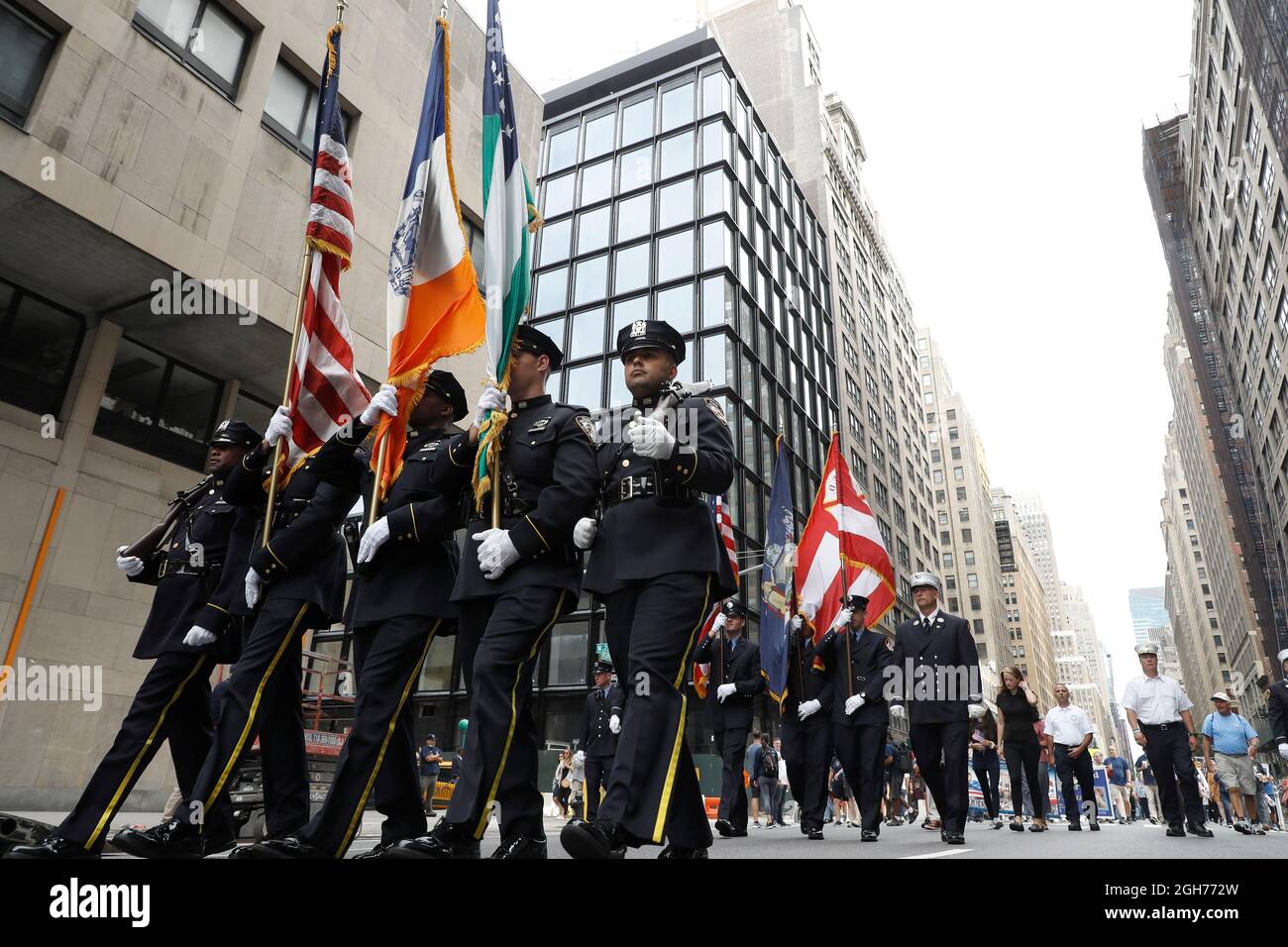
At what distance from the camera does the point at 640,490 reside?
4.32 meters

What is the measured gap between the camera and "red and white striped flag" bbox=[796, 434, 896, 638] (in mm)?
11133

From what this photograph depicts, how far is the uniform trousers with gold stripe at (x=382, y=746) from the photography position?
3914mm

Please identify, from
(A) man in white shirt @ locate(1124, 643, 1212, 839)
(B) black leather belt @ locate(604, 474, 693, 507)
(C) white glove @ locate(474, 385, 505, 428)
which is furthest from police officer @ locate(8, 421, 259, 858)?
(A) man in white shirt @ locate(1124, 643, 1212, 839)

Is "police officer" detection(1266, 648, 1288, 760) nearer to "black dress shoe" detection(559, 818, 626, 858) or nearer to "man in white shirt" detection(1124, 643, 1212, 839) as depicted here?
"man in white shirt" detection(1124, 643, 1212, 839)

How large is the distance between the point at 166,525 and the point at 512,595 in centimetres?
360

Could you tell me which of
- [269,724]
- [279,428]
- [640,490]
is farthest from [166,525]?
[640,490]

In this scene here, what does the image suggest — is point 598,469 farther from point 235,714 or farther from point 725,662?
point 725,662

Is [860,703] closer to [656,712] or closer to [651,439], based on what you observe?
[656,712]

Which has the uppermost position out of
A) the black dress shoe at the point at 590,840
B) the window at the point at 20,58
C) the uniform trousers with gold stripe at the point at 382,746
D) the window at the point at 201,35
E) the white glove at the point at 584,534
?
the window at the point at 201,35

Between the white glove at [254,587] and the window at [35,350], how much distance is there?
9384 mm

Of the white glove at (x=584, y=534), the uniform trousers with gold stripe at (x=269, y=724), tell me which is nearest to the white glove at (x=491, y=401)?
the white glove at (x=584, y=534)

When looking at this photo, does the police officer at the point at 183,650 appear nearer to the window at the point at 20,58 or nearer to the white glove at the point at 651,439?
the white glove at the point at 651,439

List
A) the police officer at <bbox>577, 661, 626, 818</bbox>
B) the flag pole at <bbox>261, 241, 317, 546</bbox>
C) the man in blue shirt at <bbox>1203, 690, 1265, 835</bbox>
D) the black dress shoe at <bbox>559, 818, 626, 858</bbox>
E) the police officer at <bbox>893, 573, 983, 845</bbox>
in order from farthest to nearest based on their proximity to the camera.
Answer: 1. the man in blue shirt at <bbox>1203, 690, 1265, 835</bbox>
2. the police officer at <bbox>577, 661, 626, 818</bbox>
3. the police officer at <bbox>893, 573, 983, 845</bbox>
4. the flag pole at <bbox>261, 241, 317, 546</bbox>
5. the black dress shoe at <bbox>559, 818, 626, 858</bbox>

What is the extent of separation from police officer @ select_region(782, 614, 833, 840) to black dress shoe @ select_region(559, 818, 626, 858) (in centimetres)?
513
